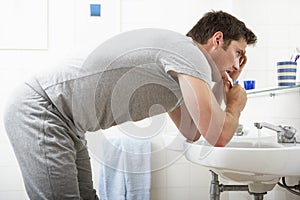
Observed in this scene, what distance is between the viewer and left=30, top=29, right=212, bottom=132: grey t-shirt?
0.94 meters

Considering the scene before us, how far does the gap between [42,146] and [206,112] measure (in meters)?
0.41

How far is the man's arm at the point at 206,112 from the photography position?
905mm

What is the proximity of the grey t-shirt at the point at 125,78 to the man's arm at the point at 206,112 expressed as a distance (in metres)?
0.03

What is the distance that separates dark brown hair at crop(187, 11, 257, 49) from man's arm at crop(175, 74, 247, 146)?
0.24 m

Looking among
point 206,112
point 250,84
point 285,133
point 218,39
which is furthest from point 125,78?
point 250,84

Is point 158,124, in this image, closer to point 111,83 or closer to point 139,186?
point 111,83

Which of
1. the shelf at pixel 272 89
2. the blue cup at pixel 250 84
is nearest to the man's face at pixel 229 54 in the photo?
the shelf at pixel 272 89

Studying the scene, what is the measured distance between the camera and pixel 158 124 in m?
1.15

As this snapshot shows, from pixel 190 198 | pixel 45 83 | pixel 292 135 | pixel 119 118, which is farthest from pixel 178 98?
pixel 190 198

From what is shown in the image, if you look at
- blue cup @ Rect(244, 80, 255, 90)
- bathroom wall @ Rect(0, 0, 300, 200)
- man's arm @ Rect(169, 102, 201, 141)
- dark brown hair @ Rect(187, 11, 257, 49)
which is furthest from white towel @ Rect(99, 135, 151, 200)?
dark brown hair @ Rect(187, 11, 257, 49)

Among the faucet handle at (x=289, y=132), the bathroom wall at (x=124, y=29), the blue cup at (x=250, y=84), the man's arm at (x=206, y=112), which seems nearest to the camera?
the man's arm at (x=206, y=112)

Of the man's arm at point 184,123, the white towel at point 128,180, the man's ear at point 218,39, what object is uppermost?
the man's ear at point 218,39

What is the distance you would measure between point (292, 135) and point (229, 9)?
1.01 meters

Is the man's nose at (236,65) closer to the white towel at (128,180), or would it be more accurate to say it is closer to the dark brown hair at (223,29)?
the dark brown hair at (223,29)
